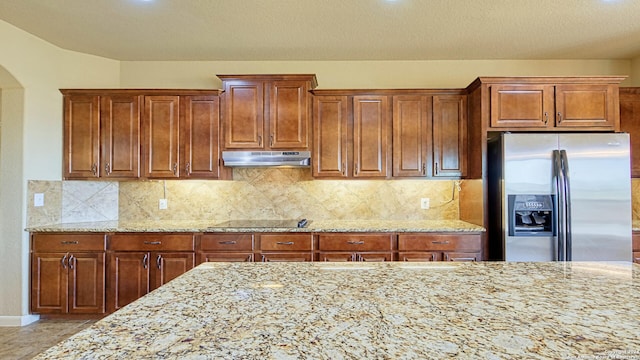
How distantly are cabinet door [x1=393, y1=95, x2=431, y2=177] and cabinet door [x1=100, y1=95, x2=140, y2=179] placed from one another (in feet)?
8.52

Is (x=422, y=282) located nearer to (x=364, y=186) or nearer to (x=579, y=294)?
(x=579, y=294)

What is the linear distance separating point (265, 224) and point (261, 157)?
669mm

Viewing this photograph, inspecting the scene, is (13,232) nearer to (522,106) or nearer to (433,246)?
(433,246)

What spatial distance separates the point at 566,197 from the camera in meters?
2.78

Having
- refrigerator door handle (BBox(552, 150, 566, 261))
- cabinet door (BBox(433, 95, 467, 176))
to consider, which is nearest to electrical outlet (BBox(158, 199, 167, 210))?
cabinet door (BBox(433, 95, 467, 176))

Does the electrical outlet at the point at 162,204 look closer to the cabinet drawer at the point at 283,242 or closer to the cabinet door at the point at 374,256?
the cabinet drawer at the point at 283,242

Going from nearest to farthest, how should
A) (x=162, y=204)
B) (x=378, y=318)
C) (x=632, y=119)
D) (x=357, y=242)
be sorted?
(x=378, y=318)
(x=357, y=242)
(x=632, y=119)
(x=162, y=204)

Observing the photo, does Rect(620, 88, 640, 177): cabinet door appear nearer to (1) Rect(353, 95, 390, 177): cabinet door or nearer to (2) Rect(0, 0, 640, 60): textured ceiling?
(2) Rect(0, 0, 640, 60): textured ceiling

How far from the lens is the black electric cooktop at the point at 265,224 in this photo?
10.5 feet

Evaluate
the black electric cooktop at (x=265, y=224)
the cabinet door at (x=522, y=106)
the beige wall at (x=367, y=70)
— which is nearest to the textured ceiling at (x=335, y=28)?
the beige wall at (x=367, y=70)

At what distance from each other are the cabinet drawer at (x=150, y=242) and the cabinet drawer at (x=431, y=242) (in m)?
1.95

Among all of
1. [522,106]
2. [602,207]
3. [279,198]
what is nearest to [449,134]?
[522,106]

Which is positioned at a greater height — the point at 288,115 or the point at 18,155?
the point at 288,115

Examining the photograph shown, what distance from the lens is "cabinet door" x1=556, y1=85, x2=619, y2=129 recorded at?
2998 millimetres
